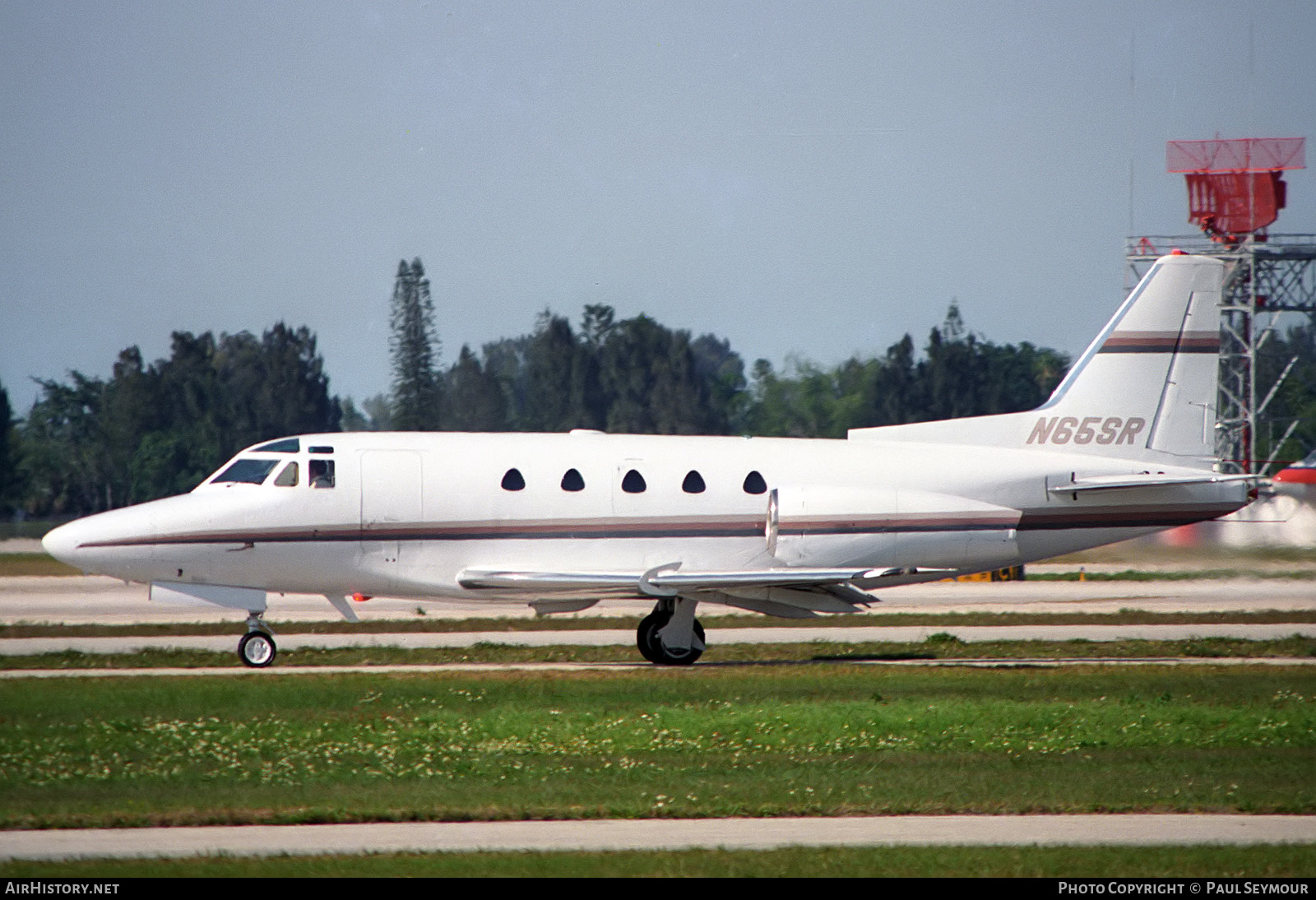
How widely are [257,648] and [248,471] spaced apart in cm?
257

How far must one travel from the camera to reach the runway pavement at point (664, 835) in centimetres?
1057

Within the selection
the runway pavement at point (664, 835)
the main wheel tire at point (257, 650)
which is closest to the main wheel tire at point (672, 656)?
the main wheel tire at point (257, 650)

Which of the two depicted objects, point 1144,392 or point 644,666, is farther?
point 1144,392

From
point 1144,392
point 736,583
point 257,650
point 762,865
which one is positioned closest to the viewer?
point 762,865

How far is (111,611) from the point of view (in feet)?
105

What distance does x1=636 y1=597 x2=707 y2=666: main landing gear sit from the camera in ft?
72.8

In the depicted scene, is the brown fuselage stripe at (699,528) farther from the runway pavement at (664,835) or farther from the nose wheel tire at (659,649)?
the runway pavement at (664,835)

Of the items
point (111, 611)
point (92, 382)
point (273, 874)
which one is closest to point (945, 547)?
point (273, 874)

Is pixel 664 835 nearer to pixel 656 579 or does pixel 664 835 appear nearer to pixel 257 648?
pixel 656 579

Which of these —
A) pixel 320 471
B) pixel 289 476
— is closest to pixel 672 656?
pixel 320 471

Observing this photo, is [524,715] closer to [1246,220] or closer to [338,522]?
[338,522]

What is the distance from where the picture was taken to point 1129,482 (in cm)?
2258

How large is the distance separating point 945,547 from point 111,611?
1880cm

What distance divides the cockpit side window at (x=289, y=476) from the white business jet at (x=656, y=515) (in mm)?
24
